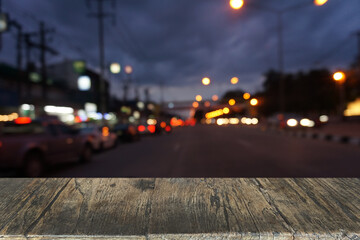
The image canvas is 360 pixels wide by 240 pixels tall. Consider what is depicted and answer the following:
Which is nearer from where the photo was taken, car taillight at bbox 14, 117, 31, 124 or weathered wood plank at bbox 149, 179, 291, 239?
weathered wood plank at bbox 149, 179, 291, 239

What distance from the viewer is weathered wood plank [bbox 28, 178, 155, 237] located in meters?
1.32

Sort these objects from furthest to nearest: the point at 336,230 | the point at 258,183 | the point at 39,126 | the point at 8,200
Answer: the point at 39,126 → the point at 258,183 → the point at 8,200 → the point at 336,230

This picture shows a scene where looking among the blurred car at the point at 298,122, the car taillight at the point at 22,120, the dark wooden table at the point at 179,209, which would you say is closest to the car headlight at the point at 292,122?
the blurred car at the point at 298,122

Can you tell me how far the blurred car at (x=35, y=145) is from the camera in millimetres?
6422

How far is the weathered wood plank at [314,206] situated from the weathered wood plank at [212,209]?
0.22 feet

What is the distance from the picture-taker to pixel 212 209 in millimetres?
1514

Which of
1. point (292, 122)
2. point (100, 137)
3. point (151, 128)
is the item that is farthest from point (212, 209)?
point (292, 122)

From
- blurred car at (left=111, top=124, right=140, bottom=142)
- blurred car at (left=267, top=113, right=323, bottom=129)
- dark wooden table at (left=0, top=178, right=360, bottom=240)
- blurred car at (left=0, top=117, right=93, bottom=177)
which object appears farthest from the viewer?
blurred car at (left=267, top=113, right=323, bottom=129)

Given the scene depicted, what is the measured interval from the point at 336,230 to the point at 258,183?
23.0 inches

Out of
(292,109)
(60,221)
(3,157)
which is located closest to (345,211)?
(60,221)

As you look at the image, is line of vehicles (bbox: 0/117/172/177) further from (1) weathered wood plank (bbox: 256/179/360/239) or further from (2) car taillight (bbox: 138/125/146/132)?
(2) car taillight (bbox: 138/125/146/132)

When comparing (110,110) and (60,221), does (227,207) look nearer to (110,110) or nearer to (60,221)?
(60,221)

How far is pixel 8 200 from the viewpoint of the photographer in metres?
1.63

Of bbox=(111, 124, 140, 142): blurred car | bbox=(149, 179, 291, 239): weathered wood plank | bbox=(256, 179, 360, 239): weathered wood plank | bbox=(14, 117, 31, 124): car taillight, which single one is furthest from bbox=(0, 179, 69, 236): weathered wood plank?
bbox=(111, 124, 140, 142): blurred car
